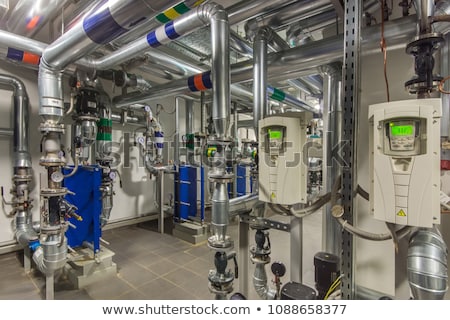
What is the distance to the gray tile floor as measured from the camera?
2.00m

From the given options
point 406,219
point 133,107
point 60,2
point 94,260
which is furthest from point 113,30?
point 133,107

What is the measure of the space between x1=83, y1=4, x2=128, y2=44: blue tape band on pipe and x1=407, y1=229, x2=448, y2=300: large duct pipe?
161 centimetres

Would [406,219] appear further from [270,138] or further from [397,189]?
[270,138]

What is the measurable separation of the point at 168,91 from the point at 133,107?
1.30 meters

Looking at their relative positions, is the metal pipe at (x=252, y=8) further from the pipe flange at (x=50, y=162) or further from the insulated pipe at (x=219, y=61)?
the pipe flange at (x=50, y=162)

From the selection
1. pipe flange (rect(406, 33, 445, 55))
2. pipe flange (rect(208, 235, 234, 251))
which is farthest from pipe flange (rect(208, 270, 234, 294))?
pipe flange (rect(406, 33, 445, 55))

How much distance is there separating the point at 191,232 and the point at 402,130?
297 cm

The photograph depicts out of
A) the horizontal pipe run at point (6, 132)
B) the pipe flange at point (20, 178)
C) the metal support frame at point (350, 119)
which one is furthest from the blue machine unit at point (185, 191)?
the metal support frame at point (350, 119)

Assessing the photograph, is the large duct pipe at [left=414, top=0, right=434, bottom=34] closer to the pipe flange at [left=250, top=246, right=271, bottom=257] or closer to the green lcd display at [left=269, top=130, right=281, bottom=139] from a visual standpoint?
the green lcd display at [left=269, top=130, right=281, bottom=139]

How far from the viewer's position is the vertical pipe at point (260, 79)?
1458mm

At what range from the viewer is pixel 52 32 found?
235cm

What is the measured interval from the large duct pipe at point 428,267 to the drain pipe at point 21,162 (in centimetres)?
323
